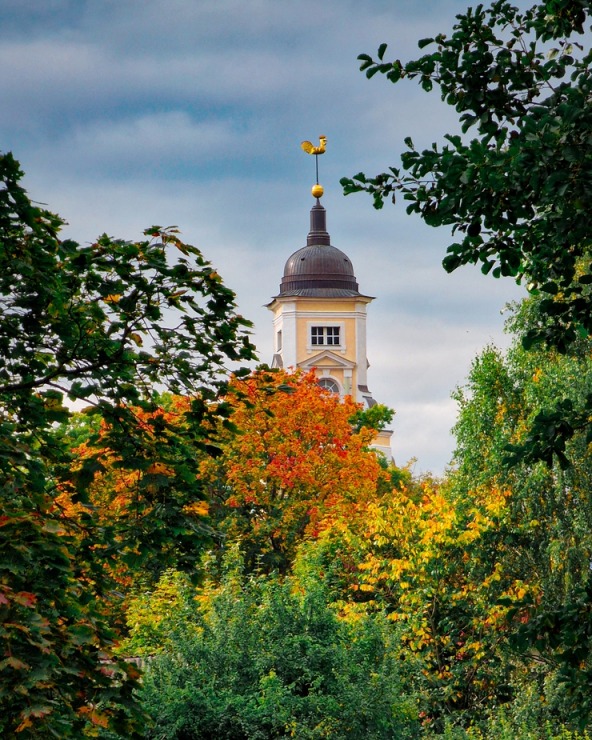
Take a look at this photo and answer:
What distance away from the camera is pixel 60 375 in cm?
1113

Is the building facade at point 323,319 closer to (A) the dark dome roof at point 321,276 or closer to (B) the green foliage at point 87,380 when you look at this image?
(A) the dark dome roof at point 321,276

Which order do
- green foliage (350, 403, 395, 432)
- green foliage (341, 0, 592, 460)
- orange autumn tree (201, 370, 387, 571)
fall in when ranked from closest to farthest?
green foliage (341, 0, 592, 460)
orange autumn tree (201, 370, 387, 571)
green foliage (350, 403, 395, 432)

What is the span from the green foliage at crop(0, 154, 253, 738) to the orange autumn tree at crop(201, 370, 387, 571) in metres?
24.4

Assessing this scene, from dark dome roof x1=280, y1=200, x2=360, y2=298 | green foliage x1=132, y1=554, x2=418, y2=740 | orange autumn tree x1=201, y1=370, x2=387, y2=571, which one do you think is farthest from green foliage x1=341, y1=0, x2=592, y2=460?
dark dome roof x1=280, y1=200, x2=360, y2=298

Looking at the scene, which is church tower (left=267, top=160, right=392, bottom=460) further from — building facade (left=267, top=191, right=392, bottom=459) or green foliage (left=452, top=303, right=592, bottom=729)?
green foliage (left=452, top=303, right=592, bottom=729)

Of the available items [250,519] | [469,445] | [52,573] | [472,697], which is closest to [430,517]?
[469,445]

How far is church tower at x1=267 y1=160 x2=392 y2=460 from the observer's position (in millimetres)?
93125

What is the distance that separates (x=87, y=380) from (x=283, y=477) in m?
26.3

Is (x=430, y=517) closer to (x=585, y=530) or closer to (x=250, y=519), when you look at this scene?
(x=585, y=530)

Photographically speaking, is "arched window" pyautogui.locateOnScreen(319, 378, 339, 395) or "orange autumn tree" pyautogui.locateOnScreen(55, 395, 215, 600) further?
"arched window" pyautogui.locateOnScreen(319, 378, 339, 395)

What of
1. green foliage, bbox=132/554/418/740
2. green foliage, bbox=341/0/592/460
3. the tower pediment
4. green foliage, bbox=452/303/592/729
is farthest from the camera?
the tower pediment

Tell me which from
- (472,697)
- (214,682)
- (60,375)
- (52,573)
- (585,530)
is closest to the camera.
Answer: (52,573)

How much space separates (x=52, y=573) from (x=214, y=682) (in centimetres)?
831

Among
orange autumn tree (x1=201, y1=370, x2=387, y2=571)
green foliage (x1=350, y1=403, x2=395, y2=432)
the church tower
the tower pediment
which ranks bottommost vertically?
orange autumn tree (x1=201, y1=370, x2=387, y2=571)
